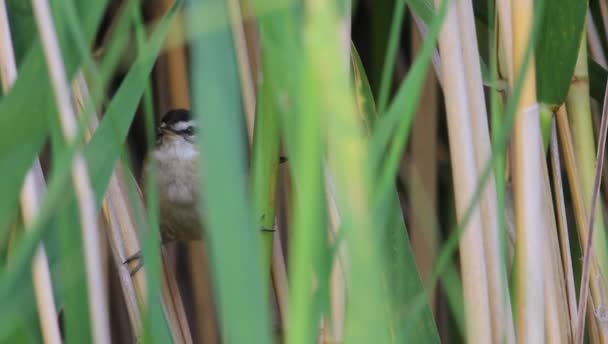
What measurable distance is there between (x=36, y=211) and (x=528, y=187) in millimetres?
Answer: 399

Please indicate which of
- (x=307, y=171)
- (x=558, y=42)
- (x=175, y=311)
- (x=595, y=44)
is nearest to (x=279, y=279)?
(x=175, y=311)

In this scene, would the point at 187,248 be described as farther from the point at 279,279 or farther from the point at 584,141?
the point at 584,141

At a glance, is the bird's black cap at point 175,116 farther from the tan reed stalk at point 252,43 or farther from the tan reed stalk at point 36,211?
the tan reed stalk at point 36,211

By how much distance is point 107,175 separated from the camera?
0.63 metres

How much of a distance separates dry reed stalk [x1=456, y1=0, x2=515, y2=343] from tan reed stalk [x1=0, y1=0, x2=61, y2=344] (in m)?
0.36

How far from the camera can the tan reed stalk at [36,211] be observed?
0.68 meters

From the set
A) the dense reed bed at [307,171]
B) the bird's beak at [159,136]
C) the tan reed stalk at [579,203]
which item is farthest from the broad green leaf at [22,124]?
the bird's beak at [159,136]

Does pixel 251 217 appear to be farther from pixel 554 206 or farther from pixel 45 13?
pixel 554 206

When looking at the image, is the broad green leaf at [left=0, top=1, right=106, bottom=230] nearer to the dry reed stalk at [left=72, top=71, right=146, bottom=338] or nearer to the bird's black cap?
the dry reed stalk at [left=72, top=71, right=146, bottom=338]

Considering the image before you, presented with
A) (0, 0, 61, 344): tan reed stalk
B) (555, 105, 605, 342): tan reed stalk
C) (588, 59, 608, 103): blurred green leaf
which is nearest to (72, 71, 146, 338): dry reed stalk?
(0, 0, 61, 344): tan reed stalk

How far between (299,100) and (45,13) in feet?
0.98

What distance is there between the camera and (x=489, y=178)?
828 millimetres

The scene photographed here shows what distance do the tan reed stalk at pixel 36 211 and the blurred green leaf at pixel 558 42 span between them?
46cm

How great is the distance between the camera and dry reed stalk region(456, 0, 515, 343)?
80 cm
